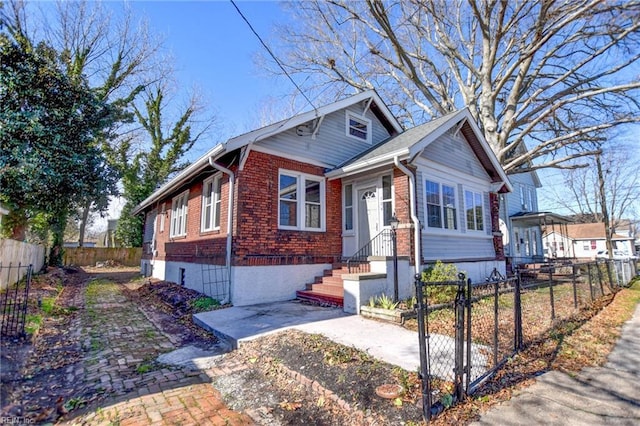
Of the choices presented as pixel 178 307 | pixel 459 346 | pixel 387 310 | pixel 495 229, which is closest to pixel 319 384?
pixel 459 346

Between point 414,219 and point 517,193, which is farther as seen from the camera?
point 517,193

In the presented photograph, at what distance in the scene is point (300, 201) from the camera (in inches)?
366

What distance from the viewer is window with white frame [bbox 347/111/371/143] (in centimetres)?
1105

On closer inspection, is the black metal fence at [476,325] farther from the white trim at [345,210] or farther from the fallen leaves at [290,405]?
the white trim at [345,210]

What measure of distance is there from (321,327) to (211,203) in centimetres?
596

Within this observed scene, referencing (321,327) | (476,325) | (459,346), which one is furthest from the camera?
(476,325)

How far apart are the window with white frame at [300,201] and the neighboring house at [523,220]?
44.8 ft

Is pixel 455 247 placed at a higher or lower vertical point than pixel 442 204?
lower

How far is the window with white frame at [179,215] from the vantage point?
12.5 metres

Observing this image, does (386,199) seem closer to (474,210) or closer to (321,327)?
(474,210)

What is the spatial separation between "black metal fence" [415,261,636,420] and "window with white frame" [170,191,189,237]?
9188mm

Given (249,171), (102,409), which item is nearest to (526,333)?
(102,409)

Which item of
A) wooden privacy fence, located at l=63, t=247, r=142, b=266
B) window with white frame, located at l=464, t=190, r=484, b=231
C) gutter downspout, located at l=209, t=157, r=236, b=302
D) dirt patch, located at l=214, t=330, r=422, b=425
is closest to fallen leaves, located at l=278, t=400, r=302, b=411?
dirt patch, located at l=214, t=330, r=422, b=425

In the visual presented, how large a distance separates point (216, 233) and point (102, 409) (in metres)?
6.25
